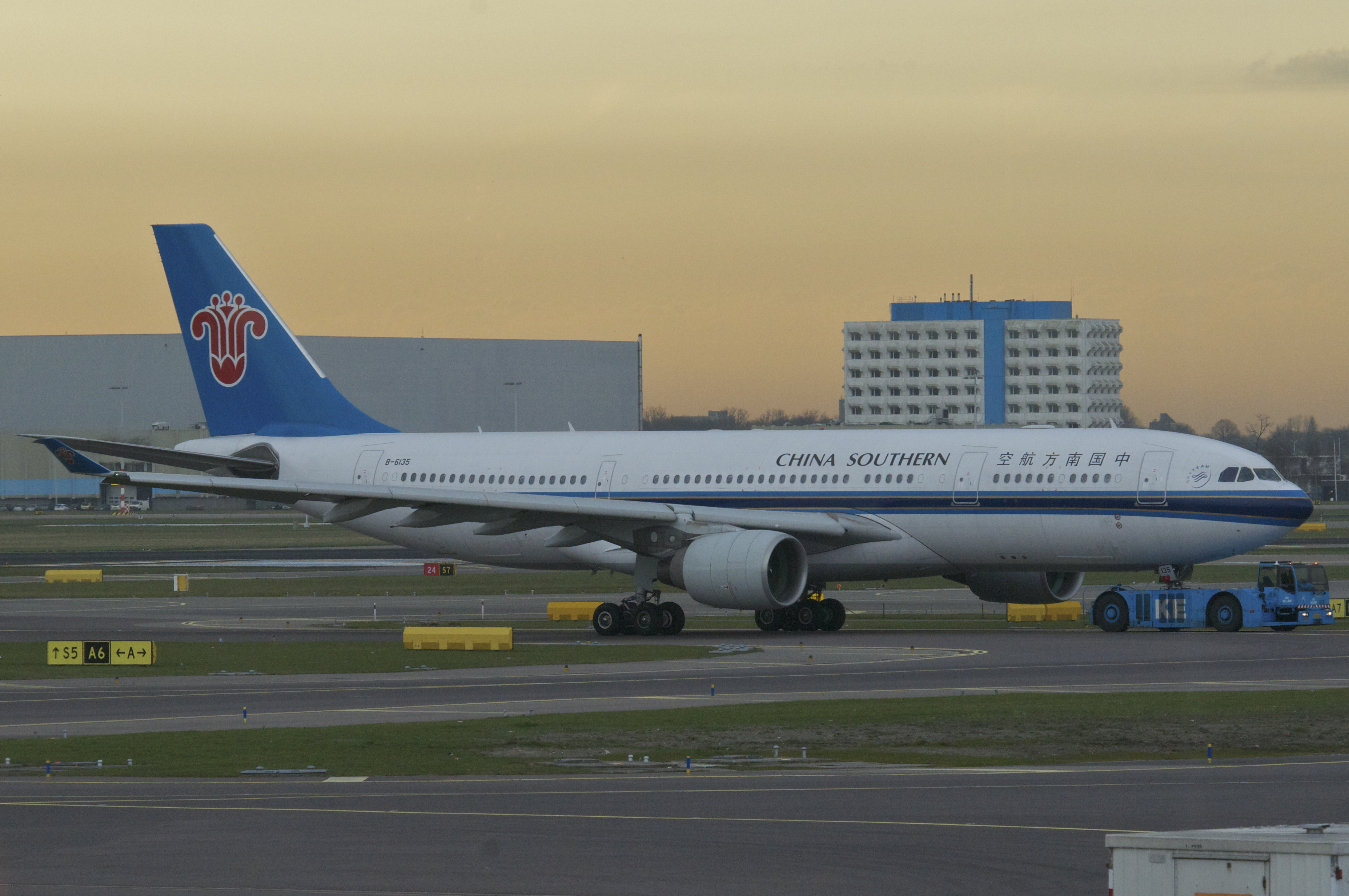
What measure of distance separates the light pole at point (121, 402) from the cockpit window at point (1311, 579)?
147 meters

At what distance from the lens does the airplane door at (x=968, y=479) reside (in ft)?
143

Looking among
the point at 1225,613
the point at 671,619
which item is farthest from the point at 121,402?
the point at 1225,613

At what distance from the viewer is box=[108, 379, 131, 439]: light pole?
175 m

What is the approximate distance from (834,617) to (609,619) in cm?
583

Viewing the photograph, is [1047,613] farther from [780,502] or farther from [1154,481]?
[780,502]

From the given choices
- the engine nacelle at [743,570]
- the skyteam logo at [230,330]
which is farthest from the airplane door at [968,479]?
the skyteam logo at [230,330]

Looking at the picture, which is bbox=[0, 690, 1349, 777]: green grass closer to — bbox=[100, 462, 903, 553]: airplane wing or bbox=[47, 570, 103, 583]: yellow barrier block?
bbox=[100, 462, 903, 553]: airplane wing

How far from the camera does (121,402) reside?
575 feet

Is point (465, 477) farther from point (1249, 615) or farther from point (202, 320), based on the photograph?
point (1249, 615)

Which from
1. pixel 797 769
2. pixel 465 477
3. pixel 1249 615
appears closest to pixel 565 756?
pixel 797 769

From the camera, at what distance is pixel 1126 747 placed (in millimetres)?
23969

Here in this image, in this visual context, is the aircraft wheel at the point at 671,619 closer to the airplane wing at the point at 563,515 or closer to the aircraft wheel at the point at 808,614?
the airplane wing at the point at 563,515

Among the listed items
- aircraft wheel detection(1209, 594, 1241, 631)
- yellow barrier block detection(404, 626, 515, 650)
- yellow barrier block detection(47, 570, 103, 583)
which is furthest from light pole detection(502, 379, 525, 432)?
aircraft wheel detection(1209, 594, 1241, 631)

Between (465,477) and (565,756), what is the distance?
28.8 m
